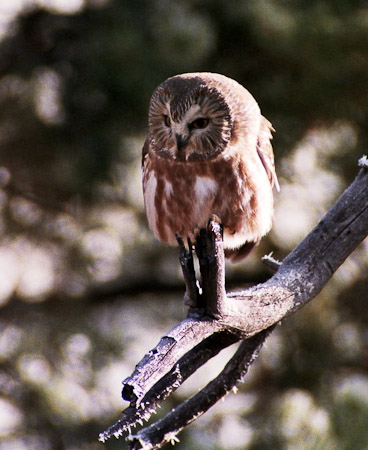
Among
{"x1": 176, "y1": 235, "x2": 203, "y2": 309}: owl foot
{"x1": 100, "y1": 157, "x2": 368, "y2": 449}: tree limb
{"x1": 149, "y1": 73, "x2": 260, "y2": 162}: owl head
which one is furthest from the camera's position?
{"x1": 149, "y1": 73, "x2": 260, "y2": 162}: owl head

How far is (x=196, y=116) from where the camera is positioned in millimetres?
3412

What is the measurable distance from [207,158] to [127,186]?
8.70ft

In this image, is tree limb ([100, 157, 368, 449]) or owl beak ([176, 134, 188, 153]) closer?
tree limb ([100, 157, 368, 449])

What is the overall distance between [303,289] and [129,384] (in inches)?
40.1

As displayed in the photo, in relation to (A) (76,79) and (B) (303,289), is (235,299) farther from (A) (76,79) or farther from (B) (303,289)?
(A) (76,79)

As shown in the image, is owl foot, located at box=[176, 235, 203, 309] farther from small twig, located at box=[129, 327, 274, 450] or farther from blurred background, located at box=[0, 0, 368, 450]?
blurred background, located at box=[0, 0, 368, 450]

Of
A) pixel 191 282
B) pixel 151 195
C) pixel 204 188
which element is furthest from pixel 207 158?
pixel 191 282

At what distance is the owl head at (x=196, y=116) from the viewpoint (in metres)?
3.36

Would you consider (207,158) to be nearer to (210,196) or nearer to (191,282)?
(210,196)

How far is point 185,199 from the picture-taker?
3.52 metres

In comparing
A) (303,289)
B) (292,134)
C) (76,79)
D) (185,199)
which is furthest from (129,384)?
(76,79)

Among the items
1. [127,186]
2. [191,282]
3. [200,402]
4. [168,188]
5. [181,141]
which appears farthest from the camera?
[127,186]

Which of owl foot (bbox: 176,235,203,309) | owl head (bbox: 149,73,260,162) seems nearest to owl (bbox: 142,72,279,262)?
owl head (bbox: 149,73,260,162)

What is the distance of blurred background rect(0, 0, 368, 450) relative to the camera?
550 centimetres
